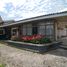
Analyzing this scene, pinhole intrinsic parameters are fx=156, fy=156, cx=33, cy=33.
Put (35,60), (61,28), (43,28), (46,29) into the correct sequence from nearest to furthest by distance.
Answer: (35,60) < (61,28) < (46,29) < (43,28)

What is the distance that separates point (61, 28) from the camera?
16.5 m

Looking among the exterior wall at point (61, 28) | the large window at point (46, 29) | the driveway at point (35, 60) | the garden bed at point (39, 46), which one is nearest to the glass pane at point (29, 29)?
the large window at point (46, 29)

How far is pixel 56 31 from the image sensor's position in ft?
55.3

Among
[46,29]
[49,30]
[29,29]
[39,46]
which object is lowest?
[39,46]

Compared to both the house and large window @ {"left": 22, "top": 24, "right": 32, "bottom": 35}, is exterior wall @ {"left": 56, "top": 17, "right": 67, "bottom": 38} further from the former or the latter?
large window @ {"left": 22, "top": 24, "right": 32, "bottom": 35}

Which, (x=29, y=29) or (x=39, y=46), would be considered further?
(x=29, y=29)

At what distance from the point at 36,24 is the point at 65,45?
499 centimetres

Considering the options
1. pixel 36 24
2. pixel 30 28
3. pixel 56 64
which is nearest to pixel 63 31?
pixel 36 24

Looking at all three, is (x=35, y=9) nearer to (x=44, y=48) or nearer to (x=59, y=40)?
(x=59, y=40)

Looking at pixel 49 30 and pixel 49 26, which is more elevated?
pixel 49 26

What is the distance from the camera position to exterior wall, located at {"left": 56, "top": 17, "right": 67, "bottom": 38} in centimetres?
1621

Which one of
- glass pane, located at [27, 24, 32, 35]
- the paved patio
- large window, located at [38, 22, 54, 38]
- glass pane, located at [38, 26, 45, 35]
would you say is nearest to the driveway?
the paved patio

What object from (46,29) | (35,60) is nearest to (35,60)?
(35,60)

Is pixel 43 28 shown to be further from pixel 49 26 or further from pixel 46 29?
pixel 49 26
